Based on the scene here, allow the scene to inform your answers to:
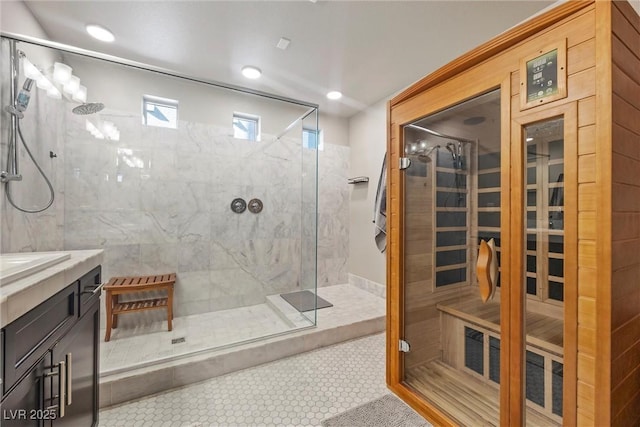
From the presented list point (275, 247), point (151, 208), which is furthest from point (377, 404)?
point (151, 208)

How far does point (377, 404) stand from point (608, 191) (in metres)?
1.67

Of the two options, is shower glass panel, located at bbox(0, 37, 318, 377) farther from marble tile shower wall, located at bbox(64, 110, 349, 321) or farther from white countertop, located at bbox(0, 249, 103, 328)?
white countertop, located at bbox(0, 249, 103, 328)

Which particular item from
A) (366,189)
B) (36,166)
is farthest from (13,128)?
(366,189)

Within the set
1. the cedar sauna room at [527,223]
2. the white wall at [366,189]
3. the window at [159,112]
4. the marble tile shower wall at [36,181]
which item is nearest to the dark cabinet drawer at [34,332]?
the marble tile shower wall at [36,181]

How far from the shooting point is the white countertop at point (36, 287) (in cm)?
69

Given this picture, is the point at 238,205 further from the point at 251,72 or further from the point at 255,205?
the point at 251,72

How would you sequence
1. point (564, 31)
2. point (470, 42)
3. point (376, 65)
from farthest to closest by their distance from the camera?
1. point (376, 65)
2. point (470, 42)
3. point (564, 31)

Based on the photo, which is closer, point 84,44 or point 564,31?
point 564,31

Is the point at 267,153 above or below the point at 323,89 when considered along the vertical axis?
below

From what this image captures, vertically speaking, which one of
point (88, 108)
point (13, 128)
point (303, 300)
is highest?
point (88, 108)

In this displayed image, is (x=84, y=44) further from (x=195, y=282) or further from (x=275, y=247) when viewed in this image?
(x=275, y=247)

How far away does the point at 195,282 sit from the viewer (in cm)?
293

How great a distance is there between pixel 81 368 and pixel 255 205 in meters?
2.19

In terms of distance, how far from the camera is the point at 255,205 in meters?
3.23
